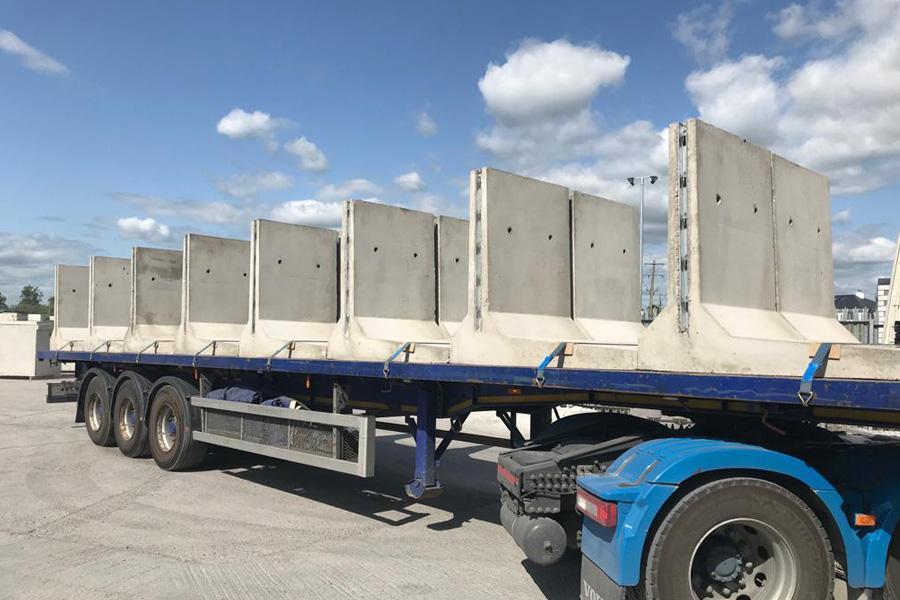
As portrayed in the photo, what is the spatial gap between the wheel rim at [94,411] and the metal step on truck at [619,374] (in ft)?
9.57

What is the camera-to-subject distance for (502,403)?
5.26 m

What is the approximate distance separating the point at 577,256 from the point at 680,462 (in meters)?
2.45

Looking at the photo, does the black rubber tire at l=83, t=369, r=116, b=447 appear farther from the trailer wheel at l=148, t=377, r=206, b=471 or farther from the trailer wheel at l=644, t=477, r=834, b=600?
the trailer wheel at l=644, t=477, r=834, b=600

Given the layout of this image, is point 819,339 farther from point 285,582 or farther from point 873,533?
point 285,582

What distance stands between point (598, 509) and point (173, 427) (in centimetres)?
654

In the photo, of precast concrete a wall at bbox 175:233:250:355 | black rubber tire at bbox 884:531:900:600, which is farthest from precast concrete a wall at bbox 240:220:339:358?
black rubber tire at bbox 884:531:900:600

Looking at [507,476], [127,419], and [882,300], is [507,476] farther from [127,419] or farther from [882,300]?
[127,419]

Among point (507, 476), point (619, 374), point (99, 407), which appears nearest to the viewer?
point (619, 374)

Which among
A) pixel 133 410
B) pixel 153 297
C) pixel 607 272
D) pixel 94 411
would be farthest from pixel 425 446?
pixel 94 411

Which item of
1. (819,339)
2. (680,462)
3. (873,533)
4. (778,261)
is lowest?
(873,533)

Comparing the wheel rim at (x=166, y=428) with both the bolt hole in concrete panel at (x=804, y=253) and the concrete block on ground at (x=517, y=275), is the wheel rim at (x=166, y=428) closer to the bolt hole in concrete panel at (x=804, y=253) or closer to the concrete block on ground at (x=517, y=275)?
the concrete block on ground at (x=517, y=275)

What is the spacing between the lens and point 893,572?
3.51 meters

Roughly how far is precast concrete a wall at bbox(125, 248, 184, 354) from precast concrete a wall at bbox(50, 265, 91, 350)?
2700 mm

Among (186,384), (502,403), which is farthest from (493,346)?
(186,384)
